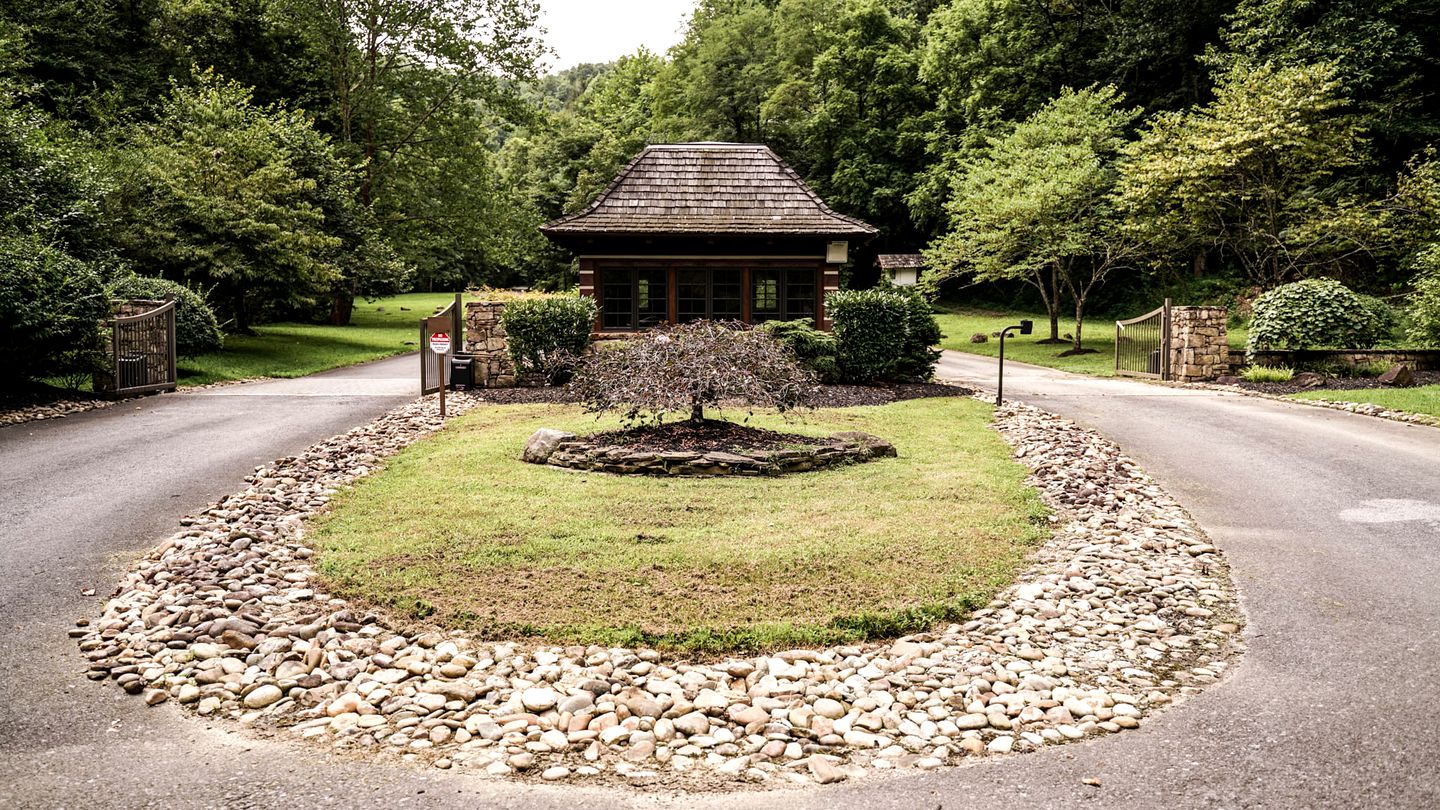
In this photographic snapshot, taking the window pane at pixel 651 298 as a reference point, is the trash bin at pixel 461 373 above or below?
below

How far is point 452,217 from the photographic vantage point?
1500 inches

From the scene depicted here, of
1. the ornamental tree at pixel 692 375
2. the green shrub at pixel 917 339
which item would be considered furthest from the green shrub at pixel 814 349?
the ornamental tree at pixel 692 375

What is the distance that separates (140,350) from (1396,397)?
2135 centimetres

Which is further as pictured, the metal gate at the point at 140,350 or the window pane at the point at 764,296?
the window pane at the point at 764,296

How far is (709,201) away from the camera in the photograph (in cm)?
2347

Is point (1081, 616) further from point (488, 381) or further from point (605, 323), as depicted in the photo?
point (605, 323)

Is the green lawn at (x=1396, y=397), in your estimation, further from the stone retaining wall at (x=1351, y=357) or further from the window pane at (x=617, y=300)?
the window pane at (x=617, y=300)

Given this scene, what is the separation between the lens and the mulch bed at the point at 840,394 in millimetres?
14781

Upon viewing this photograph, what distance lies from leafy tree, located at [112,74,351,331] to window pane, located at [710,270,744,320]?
10575mm

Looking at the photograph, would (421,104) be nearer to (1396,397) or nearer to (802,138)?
(802,138)

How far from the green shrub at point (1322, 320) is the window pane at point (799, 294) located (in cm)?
1021

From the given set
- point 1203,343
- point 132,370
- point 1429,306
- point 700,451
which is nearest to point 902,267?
point 1203,343

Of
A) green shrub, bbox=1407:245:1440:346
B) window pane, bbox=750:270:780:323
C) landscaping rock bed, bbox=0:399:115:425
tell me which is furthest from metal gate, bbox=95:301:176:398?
green shrub, bbox=1407:245:1440:346

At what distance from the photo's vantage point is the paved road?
11.3 ft
